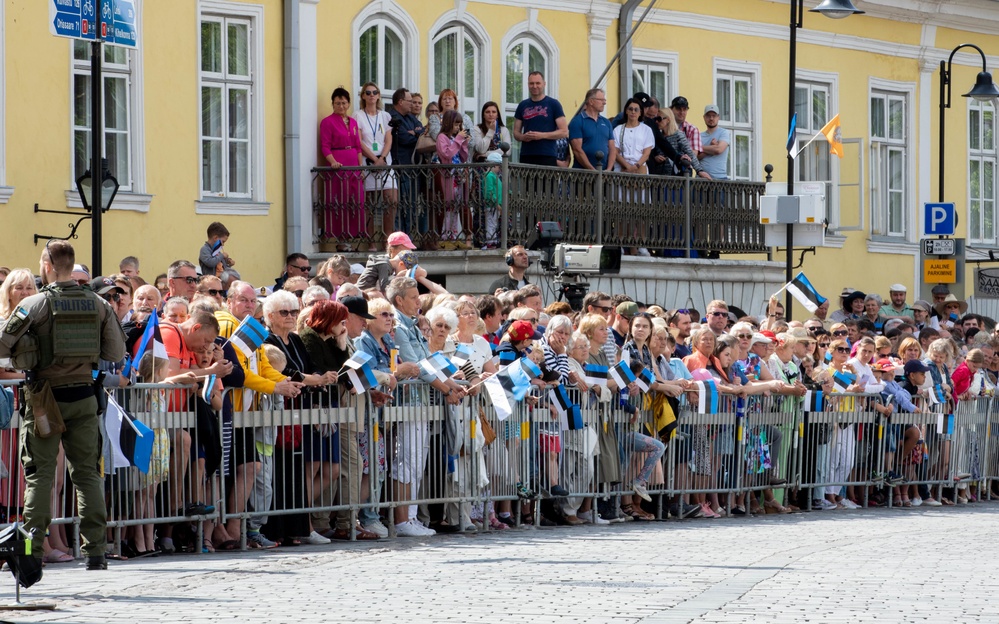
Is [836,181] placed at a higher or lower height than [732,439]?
higher

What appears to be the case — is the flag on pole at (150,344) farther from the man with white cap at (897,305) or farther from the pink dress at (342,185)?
the man with white cap at (897,305)

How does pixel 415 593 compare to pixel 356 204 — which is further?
pixel 356 204

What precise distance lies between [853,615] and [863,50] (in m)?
23.2

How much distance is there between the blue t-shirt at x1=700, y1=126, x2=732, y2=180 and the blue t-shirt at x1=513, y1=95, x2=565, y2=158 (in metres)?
3.50

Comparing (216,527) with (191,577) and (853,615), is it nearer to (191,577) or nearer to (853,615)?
(191,577)

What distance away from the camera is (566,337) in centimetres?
1599

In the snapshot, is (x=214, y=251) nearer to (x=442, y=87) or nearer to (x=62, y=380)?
(x=442, y=87)

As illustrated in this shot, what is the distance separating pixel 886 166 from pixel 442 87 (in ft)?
33.1

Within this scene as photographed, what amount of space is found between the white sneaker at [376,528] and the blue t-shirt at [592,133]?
11105 millimetres

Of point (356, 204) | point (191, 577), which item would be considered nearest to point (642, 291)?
point (356, 204)

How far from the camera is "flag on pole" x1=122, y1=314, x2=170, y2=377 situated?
42.5 feet

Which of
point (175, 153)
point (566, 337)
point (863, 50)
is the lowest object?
point (566, 337)

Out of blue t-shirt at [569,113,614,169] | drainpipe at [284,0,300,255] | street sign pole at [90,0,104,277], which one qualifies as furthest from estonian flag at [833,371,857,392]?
drainpipe at [284,0,300,255]

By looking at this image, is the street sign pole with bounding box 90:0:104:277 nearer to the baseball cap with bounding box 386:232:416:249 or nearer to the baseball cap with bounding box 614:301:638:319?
the baseball cap with bounding box 386:232:416:249
